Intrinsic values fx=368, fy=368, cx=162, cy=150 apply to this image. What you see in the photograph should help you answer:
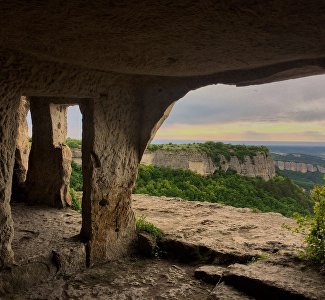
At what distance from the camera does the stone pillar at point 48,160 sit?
20.4 ft

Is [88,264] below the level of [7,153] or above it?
below

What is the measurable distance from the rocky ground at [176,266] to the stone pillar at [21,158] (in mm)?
636

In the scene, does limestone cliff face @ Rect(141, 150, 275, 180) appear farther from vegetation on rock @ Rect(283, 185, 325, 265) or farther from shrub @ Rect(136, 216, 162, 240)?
vegetation on rock @ Rect(283, 185, 325, 265)

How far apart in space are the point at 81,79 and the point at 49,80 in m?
0.43

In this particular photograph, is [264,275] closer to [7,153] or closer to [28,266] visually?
[28,266]

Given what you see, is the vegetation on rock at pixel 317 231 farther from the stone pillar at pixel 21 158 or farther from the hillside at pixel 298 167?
the hillside at pixel 298 167

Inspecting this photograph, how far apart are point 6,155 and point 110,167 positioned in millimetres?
1441

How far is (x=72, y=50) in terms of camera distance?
3.34 m

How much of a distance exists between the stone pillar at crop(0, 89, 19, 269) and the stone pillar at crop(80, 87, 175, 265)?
1050 millimetres

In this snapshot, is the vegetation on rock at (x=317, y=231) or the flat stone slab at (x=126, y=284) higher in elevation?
the vegetation on rock at (x=317, y=231)

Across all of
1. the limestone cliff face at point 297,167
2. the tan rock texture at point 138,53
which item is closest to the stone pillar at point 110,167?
the tan rock texture at point 138,53

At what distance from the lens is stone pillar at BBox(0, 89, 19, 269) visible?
11.8 feet

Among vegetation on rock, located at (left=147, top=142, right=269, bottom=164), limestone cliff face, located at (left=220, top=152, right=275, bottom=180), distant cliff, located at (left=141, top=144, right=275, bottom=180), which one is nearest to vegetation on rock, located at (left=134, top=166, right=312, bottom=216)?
distant cliff, located at (left=141, top=144, right=275, bottom=180)

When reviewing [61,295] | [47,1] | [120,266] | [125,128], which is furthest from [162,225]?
[47,1]
